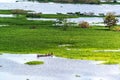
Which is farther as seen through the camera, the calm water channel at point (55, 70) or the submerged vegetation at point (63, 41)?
the submerged vegetation at point (63, 41)

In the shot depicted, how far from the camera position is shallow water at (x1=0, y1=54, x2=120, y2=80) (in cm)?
4188

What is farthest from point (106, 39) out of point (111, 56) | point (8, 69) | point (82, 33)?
point (8, 69)

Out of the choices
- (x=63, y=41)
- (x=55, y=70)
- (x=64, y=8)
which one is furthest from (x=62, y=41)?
(x=64, y=8)

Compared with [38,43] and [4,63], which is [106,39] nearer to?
[38,43]

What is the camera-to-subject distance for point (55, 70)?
44875 mm

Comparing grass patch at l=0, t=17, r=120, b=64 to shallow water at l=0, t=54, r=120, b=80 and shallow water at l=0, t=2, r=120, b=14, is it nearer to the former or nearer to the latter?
shallow water at l=0, t=54, r=120, b=80

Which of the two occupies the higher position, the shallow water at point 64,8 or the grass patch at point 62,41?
the grass patch at point 62,41

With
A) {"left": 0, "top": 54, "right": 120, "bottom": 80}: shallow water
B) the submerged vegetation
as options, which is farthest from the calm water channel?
the submerged vegetation

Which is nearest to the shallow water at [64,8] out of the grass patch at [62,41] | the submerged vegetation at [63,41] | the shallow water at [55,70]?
the submerged vegetation at [63,41]

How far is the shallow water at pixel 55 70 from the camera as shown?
137ft

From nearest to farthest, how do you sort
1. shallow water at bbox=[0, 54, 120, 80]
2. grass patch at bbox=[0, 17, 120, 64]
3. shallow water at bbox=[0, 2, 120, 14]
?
shallow water at bbox=[0, 54, 120, 80] → grass patch at bbox=[0, 17, 120, 64] → shallow water at bbox=[0, 2, 120, 14]

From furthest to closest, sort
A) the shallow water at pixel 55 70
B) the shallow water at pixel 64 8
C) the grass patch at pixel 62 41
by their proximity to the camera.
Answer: the shallow water at pixel 64 8
the grass patch at pixel 62 41
the shallow water at pixel 55 70

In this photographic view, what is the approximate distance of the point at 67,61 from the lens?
4906 centimetres

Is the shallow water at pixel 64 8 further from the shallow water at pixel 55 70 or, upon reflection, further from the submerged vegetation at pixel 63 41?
the shallow water at pixel 55 70
